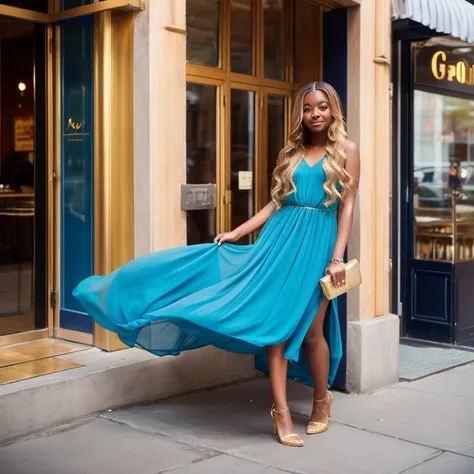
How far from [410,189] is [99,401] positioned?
4564 mm

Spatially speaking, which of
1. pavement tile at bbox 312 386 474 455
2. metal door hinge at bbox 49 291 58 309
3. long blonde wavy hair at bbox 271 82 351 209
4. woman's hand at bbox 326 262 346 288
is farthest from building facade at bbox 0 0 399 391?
woman's hand at bbox 326 262 346 288

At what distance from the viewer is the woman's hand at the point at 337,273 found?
5480mm

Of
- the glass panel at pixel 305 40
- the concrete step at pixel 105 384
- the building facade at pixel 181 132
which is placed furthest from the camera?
the glass panel at pixel 305 40

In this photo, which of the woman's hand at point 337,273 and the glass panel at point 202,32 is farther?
the glass panel at point 202,32

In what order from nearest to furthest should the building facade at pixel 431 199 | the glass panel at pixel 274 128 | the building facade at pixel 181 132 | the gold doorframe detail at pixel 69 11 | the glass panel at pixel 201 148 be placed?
the gold doorframe detail at pixel 69 11, the building facade at pixel 181 132, the glass panel at pixel 201 148, the glass panel at pixel 274 128, the building facade at pixel 431 199

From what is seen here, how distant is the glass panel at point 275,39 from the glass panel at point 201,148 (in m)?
0.81

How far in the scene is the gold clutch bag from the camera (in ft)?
17.9

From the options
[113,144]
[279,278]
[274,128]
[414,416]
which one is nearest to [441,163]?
[274,128]

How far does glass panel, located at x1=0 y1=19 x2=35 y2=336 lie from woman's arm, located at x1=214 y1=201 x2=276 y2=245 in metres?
1.91

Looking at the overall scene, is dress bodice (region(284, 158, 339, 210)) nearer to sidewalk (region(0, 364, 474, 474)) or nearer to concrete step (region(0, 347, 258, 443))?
sidewalk (region(0, 364, 474, 474))

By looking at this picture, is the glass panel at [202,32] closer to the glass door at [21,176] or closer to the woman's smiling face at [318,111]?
the glass door at [21,176]

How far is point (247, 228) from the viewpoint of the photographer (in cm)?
582

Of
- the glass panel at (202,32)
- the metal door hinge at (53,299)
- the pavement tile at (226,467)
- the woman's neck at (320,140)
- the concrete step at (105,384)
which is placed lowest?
the pavement tile at (226,467)

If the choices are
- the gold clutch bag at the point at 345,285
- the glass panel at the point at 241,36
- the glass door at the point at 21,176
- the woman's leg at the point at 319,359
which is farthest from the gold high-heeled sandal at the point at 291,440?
the glass panel at the point at 241,36
